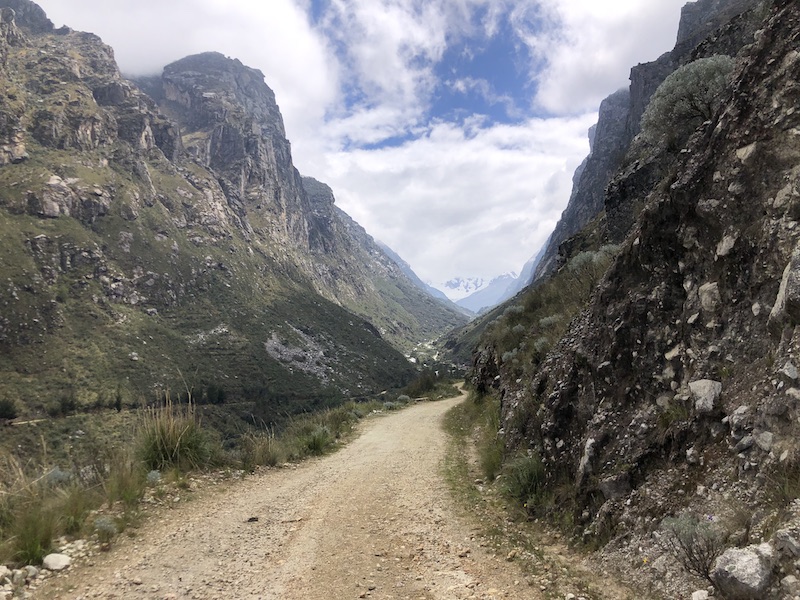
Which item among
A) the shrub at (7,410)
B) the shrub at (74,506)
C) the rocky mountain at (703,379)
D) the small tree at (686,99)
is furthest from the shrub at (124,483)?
the shrub at (7,410)

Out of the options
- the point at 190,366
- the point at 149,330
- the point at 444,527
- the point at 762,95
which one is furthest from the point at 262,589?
the point at 149,330

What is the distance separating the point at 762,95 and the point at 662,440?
4821 mm

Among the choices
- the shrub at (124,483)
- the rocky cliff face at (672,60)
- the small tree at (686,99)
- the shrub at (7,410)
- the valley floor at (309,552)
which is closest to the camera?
the valley floor at (309,552)

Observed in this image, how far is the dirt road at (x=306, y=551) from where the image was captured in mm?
5074

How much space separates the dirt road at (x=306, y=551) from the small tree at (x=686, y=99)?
11773mm

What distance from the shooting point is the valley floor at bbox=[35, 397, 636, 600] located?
507 centimetres

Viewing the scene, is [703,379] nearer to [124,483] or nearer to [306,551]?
[306,551]

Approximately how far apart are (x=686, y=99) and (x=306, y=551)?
14.4m

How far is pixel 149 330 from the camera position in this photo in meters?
119

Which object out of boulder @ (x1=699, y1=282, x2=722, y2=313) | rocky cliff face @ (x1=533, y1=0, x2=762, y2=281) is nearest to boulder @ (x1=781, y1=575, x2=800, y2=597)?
boulder @ (x1=699, y1=282, x2=722, y2=313)

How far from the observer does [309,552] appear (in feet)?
20.3

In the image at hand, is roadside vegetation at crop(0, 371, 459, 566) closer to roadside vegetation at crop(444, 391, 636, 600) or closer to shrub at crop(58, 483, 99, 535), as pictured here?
shrub at crop(58, 483, 99, 535)

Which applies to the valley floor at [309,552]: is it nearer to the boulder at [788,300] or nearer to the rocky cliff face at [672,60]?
the boulder at [788,300]

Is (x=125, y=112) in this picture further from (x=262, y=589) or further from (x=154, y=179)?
(x=262, y=589)
